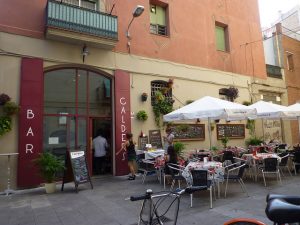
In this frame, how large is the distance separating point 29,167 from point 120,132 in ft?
11.3

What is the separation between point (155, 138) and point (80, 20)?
215 inches

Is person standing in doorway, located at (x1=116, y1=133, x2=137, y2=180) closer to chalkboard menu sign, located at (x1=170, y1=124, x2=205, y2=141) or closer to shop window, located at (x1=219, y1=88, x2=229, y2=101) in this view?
chalkboard menu sign, located at (x1=170, y1=124, x2=205, y2=141)

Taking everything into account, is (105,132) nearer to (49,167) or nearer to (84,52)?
(84,52)

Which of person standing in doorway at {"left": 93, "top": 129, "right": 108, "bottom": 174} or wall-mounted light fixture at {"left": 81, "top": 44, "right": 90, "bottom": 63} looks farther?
person standing in doorway at {"left": 93, "top": 129, "right": 108, "bottom": 174}

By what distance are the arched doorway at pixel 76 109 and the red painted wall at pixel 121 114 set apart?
42 centimetres

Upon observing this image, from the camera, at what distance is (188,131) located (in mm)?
12320

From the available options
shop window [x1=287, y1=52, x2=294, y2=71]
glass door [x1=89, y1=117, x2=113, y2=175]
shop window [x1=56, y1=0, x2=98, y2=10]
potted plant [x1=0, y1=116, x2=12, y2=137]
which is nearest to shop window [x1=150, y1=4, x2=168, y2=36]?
shop window [x1=56, y1=0, x2=98, y2=10]

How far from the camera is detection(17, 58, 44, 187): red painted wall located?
838 cm

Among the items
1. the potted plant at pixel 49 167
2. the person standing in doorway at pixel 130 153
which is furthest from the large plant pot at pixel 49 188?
the person standing in doorway at pixel 130 153

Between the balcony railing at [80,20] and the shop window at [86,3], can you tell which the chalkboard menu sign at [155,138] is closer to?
the balcony railing at [80,20]

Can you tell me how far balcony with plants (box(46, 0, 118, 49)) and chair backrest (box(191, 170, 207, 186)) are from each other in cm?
608

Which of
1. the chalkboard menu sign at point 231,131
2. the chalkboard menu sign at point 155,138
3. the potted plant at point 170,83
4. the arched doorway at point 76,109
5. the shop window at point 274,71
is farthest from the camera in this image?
the shop window at point 274,71

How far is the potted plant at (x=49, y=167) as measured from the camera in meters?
7.57

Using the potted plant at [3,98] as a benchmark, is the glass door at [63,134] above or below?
below
